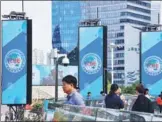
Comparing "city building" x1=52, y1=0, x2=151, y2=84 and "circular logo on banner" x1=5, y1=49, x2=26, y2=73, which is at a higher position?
"city building" x1=52, y1=0, x2=151, y2=84

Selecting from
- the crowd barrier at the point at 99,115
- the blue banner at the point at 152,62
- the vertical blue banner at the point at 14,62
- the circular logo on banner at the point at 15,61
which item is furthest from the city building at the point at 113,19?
the crowd barrier at the point at 99,115

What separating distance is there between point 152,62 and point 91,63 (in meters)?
2.78

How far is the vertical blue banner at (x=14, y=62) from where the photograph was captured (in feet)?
60.6

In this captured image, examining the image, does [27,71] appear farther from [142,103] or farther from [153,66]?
[142,103]

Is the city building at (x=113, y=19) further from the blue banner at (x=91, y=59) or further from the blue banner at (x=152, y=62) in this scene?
the blue banner at (x=91, y=59)

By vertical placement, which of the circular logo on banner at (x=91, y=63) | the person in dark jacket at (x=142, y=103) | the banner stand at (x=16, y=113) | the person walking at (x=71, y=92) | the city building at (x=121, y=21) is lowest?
the banner stand at (x=16, y=113)

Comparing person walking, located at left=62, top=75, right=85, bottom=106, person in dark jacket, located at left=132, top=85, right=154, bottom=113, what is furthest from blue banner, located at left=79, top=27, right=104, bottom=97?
person walking, located at left=62, top=75, right=85, bottom=106

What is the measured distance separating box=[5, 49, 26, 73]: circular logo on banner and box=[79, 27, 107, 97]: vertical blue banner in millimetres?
5213

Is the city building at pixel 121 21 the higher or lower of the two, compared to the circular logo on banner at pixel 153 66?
higher

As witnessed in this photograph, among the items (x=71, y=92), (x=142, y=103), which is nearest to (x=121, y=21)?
(x=142, y=103)

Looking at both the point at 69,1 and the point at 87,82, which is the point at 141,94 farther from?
the point at 69,1

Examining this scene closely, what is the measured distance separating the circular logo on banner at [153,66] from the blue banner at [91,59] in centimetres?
213

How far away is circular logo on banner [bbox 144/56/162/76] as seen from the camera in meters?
23.9

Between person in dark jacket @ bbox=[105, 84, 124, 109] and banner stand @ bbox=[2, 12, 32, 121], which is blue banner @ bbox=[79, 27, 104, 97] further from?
person in dark jacket @ bbox=[105, 84, 124, 109]
